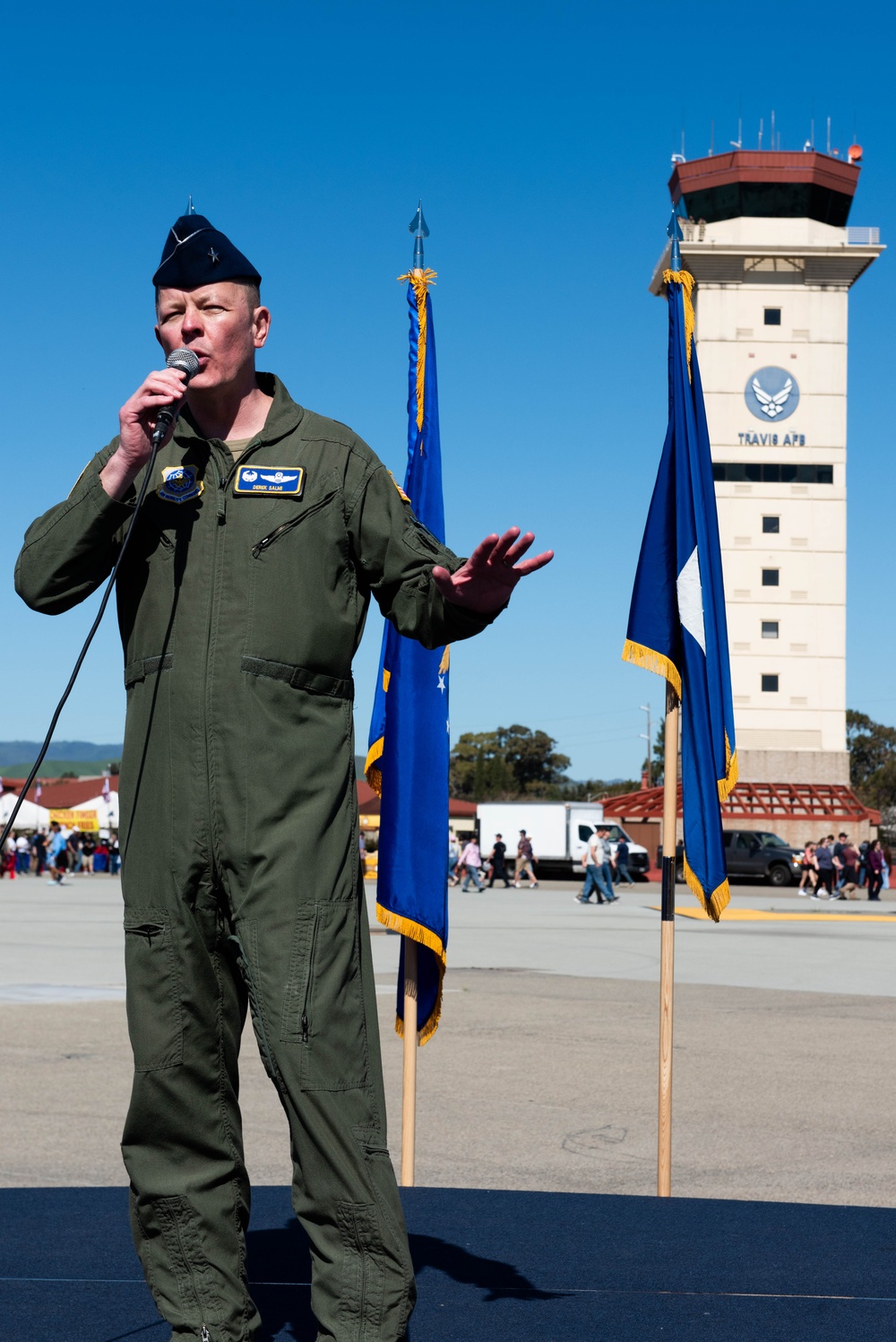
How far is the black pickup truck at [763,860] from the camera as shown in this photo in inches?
1631

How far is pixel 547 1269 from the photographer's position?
155 inches

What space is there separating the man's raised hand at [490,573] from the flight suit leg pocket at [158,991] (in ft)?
2.82

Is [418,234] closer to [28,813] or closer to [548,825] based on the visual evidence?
[548,825]

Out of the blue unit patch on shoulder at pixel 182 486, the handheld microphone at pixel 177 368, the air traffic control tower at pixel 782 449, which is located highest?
the air traffic control tower at pixel 782 449

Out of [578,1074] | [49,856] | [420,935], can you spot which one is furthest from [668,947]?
[49,856]

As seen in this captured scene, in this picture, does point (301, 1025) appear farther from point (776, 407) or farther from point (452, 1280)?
point (776, 407)

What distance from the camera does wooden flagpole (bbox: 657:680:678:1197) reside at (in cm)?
510

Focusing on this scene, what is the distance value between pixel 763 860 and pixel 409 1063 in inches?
1484

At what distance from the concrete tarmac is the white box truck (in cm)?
2416

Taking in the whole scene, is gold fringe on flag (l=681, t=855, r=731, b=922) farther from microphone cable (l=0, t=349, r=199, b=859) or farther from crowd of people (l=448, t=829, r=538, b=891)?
crowd of people (l=448, t=829, r=538, b=891)

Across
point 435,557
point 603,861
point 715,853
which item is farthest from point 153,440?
point 603,861

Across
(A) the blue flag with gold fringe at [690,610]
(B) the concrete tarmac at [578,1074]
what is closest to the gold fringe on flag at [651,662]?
(A) the blue flag with gold fringe at [690,610]

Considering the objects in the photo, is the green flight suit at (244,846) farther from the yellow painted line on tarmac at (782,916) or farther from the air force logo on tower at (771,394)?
the air force logo on tower at (771,394)

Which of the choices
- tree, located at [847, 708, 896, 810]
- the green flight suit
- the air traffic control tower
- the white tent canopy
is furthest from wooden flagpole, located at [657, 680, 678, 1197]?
tree, located at [847, 708, 896, 810]
